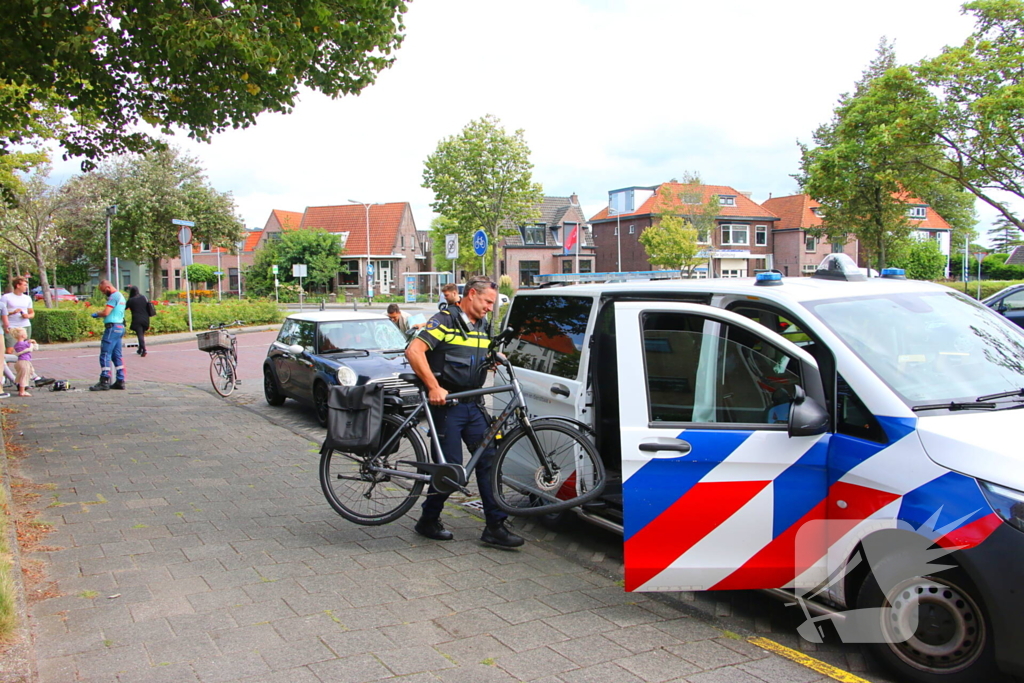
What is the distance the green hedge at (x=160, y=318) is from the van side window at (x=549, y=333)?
67.5 ft

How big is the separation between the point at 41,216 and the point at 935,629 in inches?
1647

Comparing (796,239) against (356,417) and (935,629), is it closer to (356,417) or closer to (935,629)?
(356,417)

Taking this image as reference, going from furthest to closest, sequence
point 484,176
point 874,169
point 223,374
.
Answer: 1. point 484,176
2. point 874,169
3. point 223,374

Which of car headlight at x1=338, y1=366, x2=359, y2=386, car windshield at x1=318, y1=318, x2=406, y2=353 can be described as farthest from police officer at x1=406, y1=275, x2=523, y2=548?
car windshield at x1=318, y1=318, x2=406, y2=353

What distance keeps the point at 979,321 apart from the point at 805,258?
65072 millimetres

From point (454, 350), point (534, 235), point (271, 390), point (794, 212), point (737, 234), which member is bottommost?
point (271, 390)

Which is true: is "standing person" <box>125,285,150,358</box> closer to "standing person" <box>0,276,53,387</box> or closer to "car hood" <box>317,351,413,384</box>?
"standing person" <box>0,276,53,387</box>

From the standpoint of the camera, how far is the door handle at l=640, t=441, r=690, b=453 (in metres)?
3.87

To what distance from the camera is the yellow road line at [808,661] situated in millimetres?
3486

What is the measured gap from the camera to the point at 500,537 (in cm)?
528

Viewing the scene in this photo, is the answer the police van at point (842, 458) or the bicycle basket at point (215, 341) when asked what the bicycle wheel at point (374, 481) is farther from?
the bicycle basket at point (215, 341)

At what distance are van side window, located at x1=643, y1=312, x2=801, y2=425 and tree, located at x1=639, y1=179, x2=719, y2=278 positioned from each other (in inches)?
2023

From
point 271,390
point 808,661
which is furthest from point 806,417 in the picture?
Result: point 271,390

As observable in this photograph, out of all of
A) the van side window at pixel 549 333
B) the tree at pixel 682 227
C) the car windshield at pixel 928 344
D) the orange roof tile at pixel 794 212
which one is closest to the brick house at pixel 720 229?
the orange roof tile at pixel 794 212
